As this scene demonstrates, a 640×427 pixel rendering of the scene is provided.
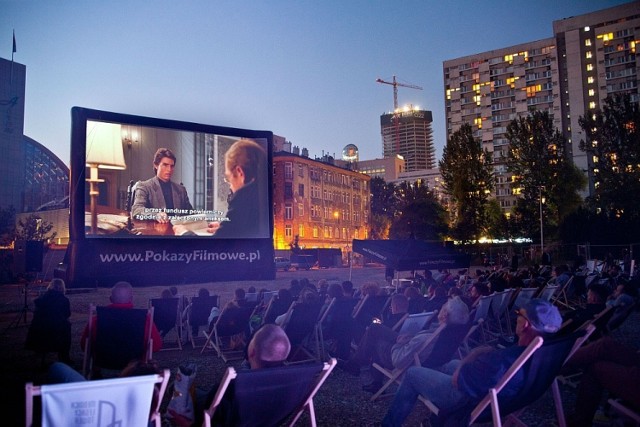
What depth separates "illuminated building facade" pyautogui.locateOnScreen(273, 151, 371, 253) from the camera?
186 feet

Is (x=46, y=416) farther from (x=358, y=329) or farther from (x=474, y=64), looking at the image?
(x=474, y=64)

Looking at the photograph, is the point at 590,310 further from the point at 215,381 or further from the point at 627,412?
the point at 215,381

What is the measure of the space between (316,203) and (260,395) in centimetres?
5817

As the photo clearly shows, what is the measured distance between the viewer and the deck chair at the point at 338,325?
647 cm

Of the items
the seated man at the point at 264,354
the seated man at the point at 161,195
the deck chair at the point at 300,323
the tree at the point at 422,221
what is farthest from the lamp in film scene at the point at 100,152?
the tree at the point at 422,221

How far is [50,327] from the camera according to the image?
20.3 ft

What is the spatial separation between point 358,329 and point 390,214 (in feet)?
233

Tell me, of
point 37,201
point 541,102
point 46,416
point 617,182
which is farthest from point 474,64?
point 46,416

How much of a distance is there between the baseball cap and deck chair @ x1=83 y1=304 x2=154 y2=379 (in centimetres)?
350

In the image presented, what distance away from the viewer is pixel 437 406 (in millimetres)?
3422

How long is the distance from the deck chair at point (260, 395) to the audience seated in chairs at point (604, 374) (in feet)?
7.10

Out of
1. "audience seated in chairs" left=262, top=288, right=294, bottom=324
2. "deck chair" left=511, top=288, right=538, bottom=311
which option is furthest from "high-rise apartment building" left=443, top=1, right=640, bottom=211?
"audience seated in chairs" left=262, top=288, right=294, bottom=324

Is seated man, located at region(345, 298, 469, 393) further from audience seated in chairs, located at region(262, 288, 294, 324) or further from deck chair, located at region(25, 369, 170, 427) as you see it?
deck chair, located at region(25, 369, 170, 427)

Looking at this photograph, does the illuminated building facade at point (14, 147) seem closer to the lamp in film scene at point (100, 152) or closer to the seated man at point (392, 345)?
the lamp in film scene at point (100, 152)
